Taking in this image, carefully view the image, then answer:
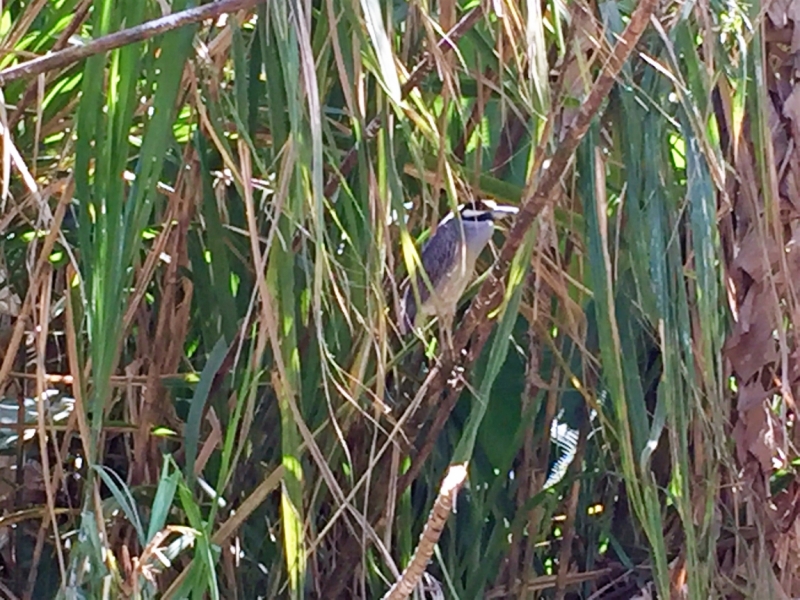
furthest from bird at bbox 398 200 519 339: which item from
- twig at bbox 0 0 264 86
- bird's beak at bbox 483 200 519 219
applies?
twig at bbox 0 0 264 86

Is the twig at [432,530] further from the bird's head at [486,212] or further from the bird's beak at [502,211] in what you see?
the bird's beak at [502,211]

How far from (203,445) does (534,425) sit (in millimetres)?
377

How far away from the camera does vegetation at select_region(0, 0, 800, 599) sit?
2.58 ft

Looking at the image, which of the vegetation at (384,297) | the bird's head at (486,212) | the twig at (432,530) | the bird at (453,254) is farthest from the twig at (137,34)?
the bird's head at (486,212)

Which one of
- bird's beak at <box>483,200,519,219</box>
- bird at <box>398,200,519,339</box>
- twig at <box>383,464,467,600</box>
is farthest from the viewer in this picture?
bird's beak at <box>483,200,519,219</box>

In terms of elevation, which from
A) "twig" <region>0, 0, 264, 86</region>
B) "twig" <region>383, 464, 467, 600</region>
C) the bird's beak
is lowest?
the bird's beak

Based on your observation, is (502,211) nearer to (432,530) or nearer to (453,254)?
(453,254)

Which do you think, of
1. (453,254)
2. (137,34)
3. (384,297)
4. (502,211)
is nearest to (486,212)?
(453,254)

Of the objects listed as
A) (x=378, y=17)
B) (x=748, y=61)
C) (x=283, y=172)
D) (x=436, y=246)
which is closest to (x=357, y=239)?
(x=283, y=172)

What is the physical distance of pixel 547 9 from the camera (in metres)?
0.96

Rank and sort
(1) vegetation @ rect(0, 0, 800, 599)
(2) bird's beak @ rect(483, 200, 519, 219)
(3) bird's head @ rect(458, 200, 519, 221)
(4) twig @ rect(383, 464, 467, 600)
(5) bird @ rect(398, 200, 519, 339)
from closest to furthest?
(4) twig @ rect(383, 464, 467, 600) → (1) vegetation @ rect(0, 0, 800, 599) → (5) bird @ rect(398, 200, 519, 339) → (3) bird's head @ rect(458, 200, 519, 221) → (2) bird's beak @ rect(483, 200, 519, 219)

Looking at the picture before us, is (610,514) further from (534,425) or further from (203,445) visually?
(203,445)

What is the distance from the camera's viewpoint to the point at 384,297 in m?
0.85

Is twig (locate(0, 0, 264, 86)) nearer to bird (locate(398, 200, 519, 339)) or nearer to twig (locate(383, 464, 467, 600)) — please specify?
twig (locate(383, 464, 467, 600))
